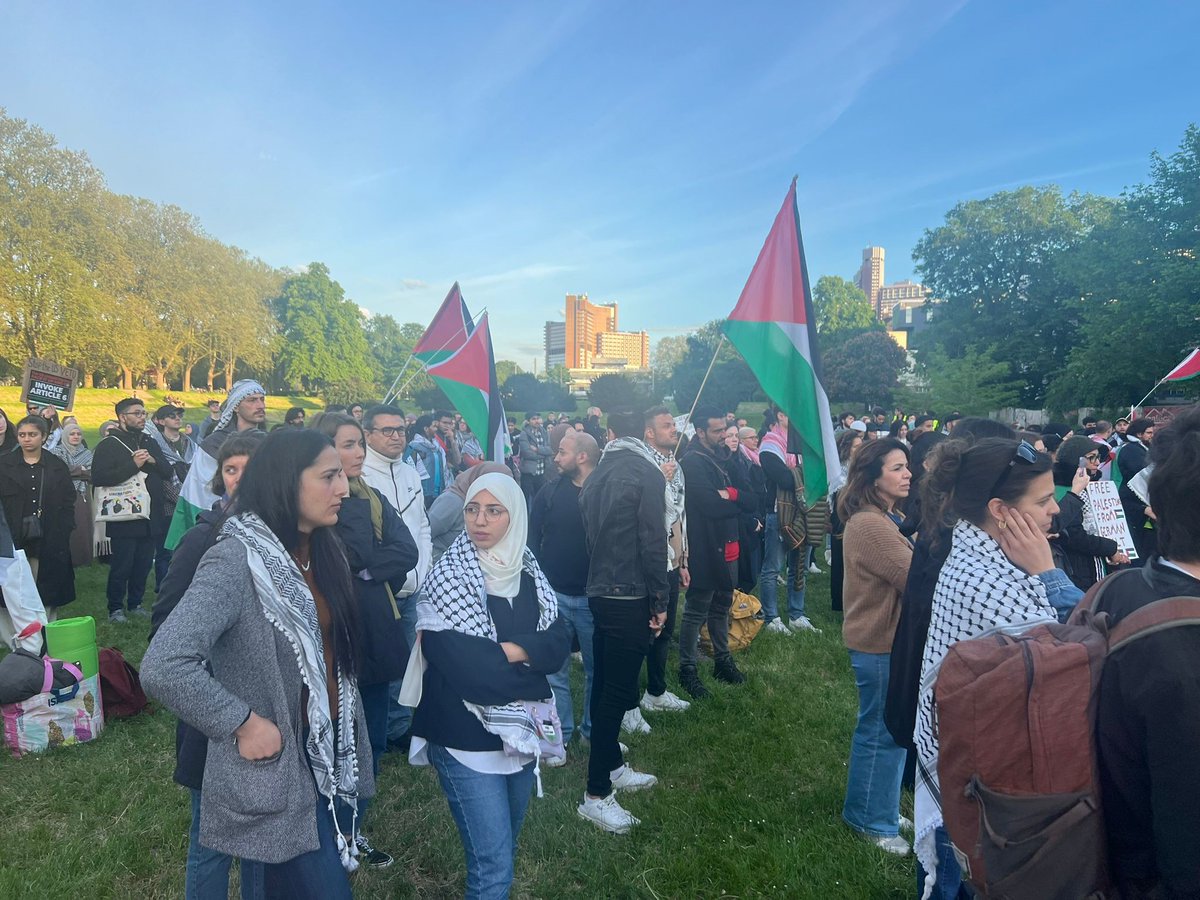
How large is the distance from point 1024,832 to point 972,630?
0.66m

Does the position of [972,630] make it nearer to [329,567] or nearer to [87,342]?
[329,567]

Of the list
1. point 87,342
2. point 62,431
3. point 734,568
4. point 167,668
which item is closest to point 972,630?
point 167,668

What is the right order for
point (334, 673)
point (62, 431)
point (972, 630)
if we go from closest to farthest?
point (972, 630)
point (334, 673)
point (62, 431)

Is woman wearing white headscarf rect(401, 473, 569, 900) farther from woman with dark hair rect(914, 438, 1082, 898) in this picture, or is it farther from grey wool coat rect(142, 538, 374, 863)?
woman with dark hair rect(914, 438, 1082, 898)

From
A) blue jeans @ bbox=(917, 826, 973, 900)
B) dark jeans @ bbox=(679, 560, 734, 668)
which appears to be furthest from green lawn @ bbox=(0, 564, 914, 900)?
blue jeans @ bbox=(917, 826, 973, 900)

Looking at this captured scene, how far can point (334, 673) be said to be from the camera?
7.60ft

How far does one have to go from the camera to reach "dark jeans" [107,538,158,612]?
23.5 feet

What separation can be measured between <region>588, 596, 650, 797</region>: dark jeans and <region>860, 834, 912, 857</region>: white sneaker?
4.61 feet

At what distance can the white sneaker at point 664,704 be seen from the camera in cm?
528

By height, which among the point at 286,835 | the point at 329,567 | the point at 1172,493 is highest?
the point at 1172,493

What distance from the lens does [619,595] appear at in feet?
12.8

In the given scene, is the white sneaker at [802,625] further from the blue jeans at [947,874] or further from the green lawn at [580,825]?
the blue jeans at [947,874]

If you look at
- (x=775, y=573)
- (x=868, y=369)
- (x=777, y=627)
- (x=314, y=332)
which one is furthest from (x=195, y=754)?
(x=314, y=332)

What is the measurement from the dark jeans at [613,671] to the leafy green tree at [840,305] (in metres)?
65.5
